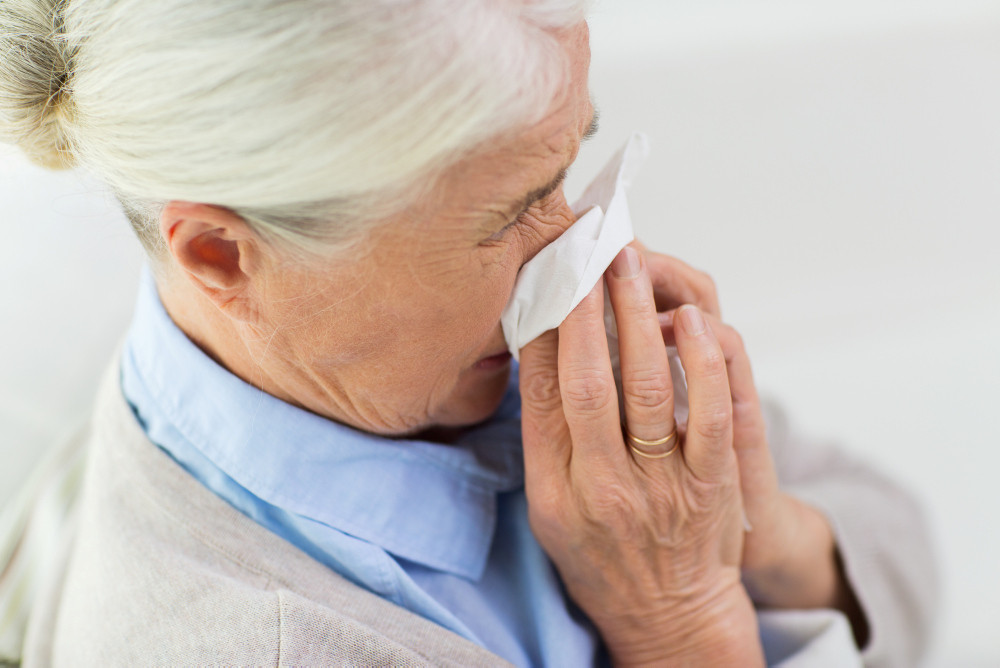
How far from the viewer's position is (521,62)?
0.58 metres

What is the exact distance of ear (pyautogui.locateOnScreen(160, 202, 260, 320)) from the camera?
60 centimetres

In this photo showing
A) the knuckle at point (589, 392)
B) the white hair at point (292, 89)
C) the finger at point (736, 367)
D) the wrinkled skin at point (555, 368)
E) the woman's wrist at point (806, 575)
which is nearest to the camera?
the white hair at point (292, 89)

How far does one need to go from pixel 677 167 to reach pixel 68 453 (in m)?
1.15

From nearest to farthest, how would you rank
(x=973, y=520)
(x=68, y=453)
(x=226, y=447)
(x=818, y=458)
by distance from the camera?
(x=226, y=447), (x=68, y=453), (x=818, y=458), (x=973, y=520)

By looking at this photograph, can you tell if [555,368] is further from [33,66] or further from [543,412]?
[33,66]

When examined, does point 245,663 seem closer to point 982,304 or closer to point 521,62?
point 521,62

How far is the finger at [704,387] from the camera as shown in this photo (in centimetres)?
76

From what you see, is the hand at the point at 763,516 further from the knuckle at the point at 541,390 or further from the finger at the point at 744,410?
the knuckle at the point at 541,390

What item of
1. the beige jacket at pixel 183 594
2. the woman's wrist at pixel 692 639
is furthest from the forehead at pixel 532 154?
the woman's wrist at pixel 692 639

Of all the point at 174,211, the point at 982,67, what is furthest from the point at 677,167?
the point at 174,211

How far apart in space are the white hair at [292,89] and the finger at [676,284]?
11.6 inches

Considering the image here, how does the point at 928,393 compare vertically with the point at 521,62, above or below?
below

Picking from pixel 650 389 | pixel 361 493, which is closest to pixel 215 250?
pixel 361 493

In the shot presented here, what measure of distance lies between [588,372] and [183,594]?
1.31 ft
